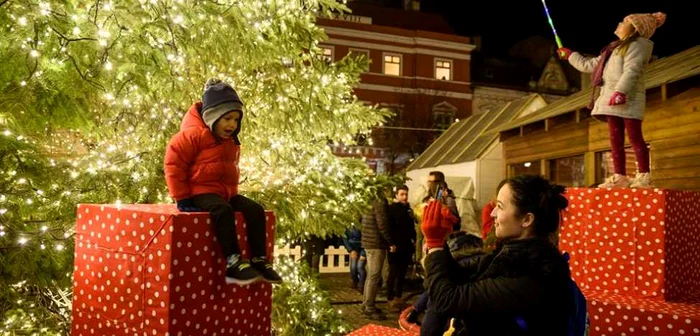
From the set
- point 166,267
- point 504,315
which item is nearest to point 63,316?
point 166,267

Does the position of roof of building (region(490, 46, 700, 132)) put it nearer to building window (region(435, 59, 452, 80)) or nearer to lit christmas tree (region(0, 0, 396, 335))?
lit christmas tree (region(0, 0, 396, 335))

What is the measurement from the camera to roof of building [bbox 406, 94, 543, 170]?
16.3 m

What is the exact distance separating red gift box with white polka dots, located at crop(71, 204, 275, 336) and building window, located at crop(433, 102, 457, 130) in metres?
29.2

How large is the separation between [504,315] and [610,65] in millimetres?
3171

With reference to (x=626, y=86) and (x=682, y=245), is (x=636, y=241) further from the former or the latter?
(x=626, y=86)

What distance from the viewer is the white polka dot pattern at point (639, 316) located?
3.36 meters

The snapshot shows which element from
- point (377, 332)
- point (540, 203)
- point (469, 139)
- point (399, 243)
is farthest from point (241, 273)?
point (469, 139)

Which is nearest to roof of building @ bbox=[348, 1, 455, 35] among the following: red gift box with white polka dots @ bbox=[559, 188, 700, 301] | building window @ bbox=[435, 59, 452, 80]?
building window @ bbox=[435, 59, 452, 80]

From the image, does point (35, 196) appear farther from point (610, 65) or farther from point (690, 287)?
point (690, 287)

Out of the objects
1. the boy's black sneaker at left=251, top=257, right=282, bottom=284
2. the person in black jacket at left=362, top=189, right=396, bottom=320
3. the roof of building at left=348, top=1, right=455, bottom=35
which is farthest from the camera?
the roof of building at left=348, top=1, right=455, bottom=35

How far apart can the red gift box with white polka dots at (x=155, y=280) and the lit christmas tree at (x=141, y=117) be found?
92cm

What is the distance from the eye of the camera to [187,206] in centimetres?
288

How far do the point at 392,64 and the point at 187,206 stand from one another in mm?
30026

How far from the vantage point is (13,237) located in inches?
135
